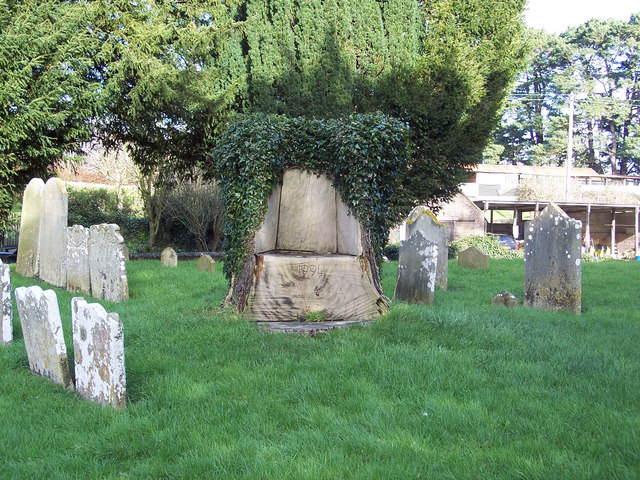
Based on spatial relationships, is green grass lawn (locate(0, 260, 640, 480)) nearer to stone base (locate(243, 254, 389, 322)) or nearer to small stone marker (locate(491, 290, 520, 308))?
stone base (locate(243, 254, 389, 322))

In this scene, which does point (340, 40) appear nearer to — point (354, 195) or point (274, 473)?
point (354, 195)

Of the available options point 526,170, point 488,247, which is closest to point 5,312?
point 488,247

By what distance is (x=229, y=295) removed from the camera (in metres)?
6.68

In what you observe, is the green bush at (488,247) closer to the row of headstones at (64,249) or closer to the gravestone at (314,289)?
the row of headstones at (64,249)

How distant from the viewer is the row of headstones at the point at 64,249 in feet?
27.5

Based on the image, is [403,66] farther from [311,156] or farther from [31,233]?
[31,233]

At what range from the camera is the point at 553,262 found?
7531mm

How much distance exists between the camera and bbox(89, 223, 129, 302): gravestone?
8.27 meters

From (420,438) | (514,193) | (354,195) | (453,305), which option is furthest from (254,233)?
(514,193)

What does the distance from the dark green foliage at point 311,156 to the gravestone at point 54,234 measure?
14.7 feet

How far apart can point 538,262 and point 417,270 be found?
5.89ft

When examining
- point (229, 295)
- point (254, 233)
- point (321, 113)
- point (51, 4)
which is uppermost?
point (51, 4)

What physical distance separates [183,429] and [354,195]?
3.83 m

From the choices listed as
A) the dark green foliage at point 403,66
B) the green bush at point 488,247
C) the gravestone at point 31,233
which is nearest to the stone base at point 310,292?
the gravestone at point 31,233
